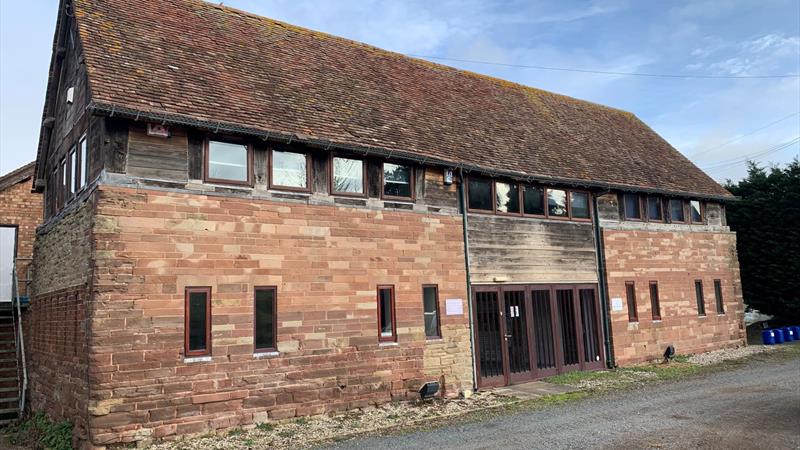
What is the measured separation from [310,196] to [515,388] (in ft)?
22.0

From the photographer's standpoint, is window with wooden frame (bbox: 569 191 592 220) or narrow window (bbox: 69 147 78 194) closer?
narrow window (bbox: 69 147 78 194)

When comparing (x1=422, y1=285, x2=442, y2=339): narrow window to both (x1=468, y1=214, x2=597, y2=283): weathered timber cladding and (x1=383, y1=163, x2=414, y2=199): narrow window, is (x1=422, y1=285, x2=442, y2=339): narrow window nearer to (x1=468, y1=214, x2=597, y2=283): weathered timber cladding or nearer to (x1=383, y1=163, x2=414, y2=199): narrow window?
(x1=468, y1=214, x2=597, y2=283): weathered timber cladding

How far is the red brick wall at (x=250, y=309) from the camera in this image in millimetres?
9242

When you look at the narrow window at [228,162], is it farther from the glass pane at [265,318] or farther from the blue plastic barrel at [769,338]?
the blue plastic barrel at [769,338]

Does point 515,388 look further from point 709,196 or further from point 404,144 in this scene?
point 709,196

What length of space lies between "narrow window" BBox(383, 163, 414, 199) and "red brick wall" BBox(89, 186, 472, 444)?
497 mm

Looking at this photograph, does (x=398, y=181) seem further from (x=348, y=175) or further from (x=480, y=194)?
(x=480, y=194)

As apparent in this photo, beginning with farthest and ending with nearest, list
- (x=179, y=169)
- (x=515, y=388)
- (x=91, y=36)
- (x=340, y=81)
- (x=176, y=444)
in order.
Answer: (x=340, y=81)
(x=515, y=388)
(x=91, y=36)
(x=179, y=169)
(x=176, y=444)

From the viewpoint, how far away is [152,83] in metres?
10.6

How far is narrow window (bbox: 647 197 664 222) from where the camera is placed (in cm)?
1844

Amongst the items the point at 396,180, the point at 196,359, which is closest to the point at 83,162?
the point at 196,359

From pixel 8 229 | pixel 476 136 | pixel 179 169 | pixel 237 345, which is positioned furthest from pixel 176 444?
pixel 8 229

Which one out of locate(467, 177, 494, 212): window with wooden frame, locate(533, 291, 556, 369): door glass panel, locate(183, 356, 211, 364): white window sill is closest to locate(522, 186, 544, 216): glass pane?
locate(467, 177, 494, 212): window with wooden frame

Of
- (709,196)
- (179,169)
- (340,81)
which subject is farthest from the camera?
(709,196)
